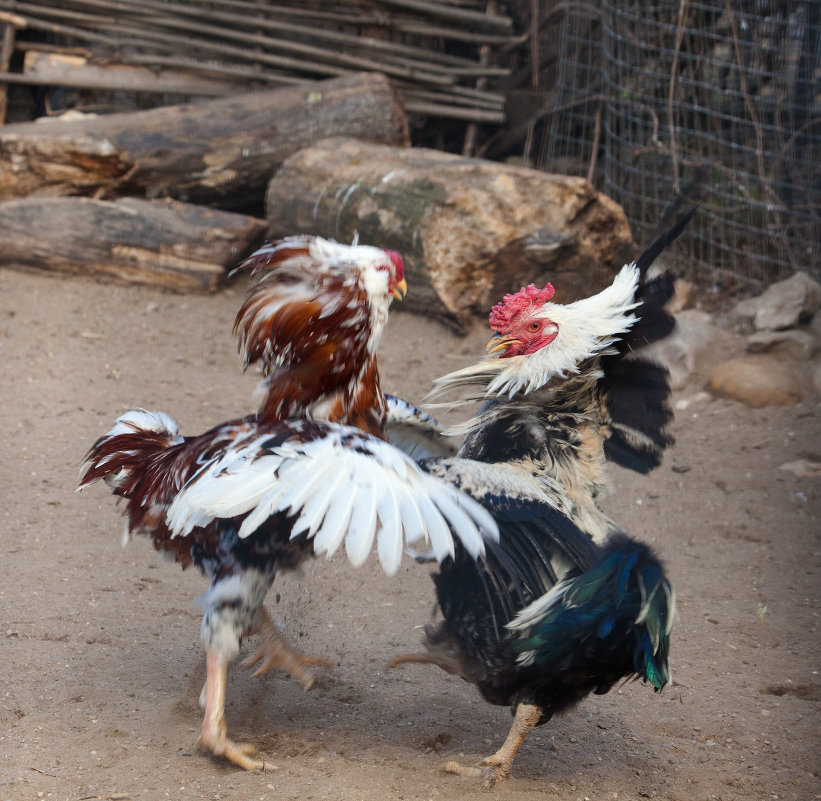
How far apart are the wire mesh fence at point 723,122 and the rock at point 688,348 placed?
920 millimetres

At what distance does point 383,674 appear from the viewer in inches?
130

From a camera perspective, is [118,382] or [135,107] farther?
[135,107]

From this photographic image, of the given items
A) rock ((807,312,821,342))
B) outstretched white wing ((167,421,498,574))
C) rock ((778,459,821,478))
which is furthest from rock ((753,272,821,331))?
outstretched white wing ((167,421,498,574))

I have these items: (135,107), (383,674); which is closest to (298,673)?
(383,674)

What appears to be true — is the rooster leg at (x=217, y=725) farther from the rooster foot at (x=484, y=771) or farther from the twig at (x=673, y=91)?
the twig at (x=673, y=91)

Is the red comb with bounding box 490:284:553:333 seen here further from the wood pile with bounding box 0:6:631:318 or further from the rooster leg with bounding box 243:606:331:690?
the wood pile with bounding box 0:6:631:318

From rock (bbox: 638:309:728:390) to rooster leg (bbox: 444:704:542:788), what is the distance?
137 inches

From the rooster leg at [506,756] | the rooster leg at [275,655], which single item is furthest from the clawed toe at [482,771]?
the rooster leg at [275,655]

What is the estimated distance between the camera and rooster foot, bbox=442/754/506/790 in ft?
8.75

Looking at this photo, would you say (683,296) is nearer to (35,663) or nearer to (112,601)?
(112,601)

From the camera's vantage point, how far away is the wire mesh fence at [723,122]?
6453mm

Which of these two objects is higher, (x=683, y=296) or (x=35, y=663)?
(x=683, y=296)

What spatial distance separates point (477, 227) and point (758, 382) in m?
2.02

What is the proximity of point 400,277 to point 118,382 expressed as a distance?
2.98m
